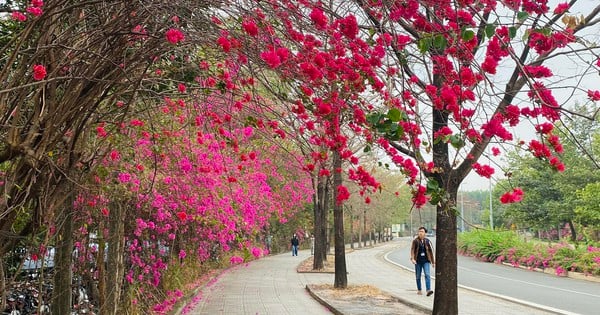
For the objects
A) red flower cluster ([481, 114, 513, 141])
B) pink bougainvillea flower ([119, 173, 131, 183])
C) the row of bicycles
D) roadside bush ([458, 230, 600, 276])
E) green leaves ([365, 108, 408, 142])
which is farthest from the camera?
roadside bush ([458, 230, 600, 276])

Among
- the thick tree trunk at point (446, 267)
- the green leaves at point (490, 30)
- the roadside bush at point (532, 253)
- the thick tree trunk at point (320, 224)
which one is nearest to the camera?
the green leaves at point (490, 30)

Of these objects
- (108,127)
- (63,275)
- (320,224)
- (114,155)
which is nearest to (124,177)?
(114,155)

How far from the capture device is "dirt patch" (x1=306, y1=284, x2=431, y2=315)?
10.7 metres

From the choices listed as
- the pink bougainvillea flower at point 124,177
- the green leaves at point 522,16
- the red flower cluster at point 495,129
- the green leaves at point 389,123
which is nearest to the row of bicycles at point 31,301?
the pink bougainvillea flower at point 124,177

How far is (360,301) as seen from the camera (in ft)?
40.0

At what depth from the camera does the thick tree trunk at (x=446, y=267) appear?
306 inches

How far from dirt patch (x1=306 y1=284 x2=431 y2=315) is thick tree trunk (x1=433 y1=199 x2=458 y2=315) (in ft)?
8.29

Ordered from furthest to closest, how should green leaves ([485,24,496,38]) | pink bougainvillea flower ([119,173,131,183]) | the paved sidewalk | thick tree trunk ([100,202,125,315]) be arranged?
the paved sidewalk, thick tree trunk ([100,202,125,315]), pink bougainvillea flower ([119,173,131,183]), green leaves ([485,24,496,38])

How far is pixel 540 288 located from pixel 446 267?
968 centimetres

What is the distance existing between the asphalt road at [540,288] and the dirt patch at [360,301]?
3.02m

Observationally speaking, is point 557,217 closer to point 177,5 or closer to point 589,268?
point 589,268

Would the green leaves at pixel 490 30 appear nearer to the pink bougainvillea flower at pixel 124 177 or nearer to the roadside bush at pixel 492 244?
the pink bougainvillea flower at pixel 124 177

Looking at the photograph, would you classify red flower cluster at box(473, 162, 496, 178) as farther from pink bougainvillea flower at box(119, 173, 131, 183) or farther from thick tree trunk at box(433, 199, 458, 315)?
pink bougainvillea flower at box(119, 173, 131, 183)

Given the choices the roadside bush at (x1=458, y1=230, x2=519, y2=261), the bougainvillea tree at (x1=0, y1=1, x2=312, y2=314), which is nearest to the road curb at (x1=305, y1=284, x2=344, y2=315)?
the bougainvillea tree at (x1=0, y1=1, x2=312, y2=314)
